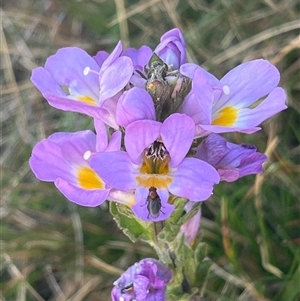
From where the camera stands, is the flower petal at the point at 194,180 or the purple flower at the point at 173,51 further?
the purple flower at the point at 173,51

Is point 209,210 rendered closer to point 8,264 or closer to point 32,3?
point 8,264

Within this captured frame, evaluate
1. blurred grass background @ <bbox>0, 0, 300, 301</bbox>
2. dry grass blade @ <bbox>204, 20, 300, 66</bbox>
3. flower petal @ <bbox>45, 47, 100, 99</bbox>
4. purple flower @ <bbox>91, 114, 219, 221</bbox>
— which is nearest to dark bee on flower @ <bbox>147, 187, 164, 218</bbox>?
purple flower @ <bbox>91, 114, 219, 221</bbox>

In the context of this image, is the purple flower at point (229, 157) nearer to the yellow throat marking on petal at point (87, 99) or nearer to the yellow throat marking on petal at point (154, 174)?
the yellow throat marking on petal at point (154, 174)

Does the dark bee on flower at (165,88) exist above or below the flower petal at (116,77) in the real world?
below

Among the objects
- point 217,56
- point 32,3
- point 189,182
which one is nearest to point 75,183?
point 189,182

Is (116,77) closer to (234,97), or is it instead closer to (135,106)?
(135,106)

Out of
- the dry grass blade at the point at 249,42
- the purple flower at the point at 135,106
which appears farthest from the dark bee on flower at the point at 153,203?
the dry grass blade at the point at 249,42

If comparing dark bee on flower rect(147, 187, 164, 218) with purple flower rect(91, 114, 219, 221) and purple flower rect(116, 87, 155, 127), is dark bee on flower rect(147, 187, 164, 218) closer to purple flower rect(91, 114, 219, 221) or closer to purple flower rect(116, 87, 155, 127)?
purple flower rect(91, 114, 219, 221)

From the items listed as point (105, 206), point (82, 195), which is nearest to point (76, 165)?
point (82, 195)
